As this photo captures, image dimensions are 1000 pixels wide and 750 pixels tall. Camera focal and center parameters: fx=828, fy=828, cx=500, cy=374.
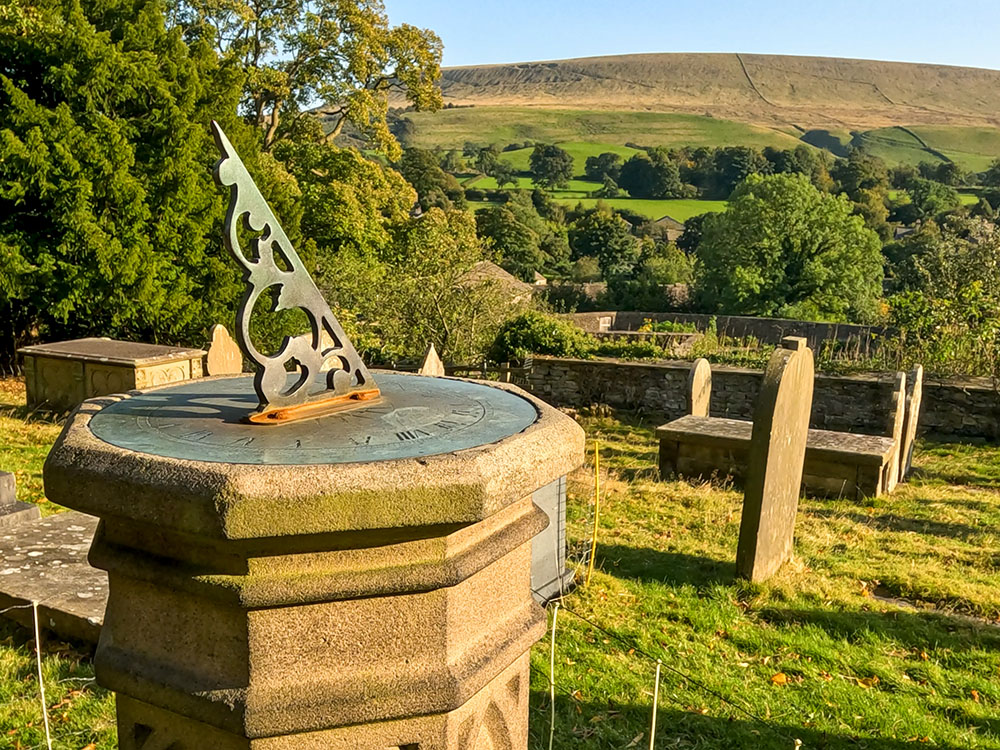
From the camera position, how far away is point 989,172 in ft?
265

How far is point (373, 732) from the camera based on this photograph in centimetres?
219

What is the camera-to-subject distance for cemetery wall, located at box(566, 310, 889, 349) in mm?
26594

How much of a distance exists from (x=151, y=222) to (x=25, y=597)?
34.3 ft

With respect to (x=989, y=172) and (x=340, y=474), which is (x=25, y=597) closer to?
(x=340, y=474)

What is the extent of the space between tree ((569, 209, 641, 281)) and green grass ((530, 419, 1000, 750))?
4276 cm

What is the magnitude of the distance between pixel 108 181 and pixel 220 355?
14.2 feet

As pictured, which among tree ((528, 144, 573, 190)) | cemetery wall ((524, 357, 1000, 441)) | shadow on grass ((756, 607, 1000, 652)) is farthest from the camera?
tree ((528, 144, 573, 190))

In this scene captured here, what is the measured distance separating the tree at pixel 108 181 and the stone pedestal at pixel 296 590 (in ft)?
41.4

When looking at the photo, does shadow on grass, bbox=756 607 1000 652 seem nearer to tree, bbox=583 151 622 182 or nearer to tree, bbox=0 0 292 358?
tree, bbox=0 0 292 358

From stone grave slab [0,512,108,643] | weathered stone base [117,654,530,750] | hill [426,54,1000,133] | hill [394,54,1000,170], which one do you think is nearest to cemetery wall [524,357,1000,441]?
stone grave slab [0,512,108,643]

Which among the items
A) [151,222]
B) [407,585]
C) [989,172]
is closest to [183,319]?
[151,222]

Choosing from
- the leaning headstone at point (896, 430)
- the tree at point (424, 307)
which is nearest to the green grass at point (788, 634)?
the leaning headstone at point (896, 430)

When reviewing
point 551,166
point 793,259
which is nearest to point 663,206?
point 551,166

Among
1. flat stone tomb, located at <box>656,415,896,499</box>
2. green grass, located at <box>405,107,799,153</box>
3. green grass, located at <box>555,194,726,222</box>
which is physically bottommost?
flat stone tomb, located at <box>656,415,896,499</box>
